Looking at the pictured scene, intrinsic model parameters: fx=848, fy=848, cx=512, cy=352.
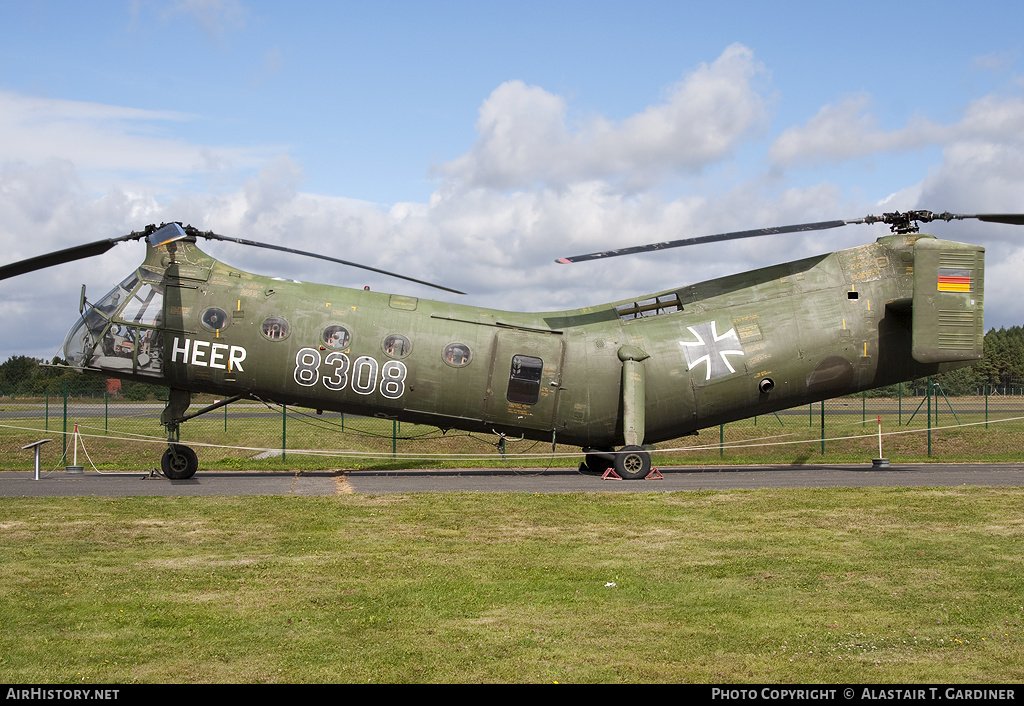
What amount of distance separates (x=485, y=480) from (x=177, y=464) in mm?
7395

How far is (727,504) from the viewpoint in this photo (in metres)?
15.7

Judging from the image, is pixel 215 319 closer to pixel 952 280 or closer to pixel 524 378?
pixel 524 378

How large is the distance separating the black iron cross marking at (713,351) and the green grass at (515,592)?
4619 mm

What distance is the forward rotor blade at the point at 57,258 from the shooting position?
1814cm

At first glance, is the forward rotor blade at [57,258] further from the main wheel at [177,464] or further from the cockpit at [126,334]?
the main wheel at [177,464]

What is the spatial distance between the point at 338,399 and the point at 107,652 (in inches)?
462

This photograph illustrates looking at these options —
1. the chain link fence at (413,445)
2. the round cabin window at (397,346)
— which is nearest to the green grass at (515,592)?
the round cabin window at (397,346)

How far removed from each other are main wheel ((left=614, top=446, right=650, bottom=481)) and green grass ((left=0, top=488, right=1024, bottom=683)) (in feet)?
12.1

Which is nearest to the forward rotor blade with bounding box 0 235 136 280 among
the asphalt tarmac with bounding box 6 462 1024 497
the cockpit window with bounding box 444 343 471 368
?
the asphalt tarmac with bounding box 6 462 1024 497

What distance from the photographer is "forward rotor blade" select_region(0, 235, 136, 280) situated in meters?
18.1

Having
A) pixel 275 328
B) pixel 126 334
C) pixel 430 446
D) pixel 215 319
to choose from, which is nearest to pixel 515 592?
pixel 275 328

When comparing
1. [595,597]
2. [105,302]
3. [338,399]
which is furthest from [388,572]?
[105,302]

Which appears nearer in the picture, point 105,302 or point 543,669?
point 543,669

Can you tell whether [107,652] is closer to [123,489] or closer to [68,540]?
[68,540]
